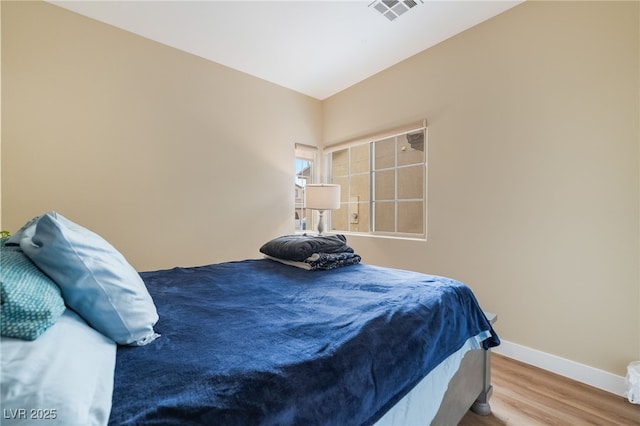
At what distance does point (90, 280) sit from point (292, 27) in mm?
2491

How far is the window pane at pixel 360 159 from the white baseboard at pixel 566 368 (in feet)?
7.47

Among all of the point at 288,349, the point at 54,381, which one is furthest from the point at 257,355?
the point at 54,381

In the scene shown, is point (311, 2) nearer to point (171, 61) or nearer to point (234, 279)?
point (171, 61)

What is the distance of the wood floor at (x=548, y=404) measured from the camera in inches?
55.3

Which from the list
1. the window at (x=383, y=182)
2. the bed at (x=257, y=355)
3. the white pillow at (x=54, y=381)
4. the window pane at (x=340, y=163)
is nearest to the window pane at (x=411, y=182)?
the window at (x=383, y=182)

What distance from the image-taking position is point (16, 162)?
76.0 inches

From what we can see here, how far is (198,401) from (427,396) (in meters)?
0.89

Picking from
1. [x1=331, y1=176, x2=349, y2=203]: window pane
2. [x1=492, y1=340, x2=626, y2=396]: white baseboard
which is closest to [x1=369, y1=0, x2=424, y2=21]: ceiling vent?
[x1=331, y1=176, x2=349, y2=203]: window pane

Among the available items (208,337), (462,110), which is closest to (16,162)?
(208,337)

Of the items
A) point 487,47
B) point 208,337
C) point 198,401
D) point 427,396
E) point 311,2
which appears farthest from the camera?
point 487,47

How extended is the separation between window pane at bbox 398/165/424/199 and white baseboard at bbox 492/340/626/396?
4.97 ft

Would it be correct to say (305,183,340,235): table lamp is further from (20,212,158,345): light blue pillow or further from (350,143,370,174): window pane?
(20,212,158,345): light blue pillow

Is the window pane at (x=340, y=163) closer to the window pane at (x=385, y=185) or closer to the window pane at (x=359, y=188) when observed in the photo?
the window pane at (x=359, y=188)

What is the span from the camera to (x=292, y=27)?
2.36m
